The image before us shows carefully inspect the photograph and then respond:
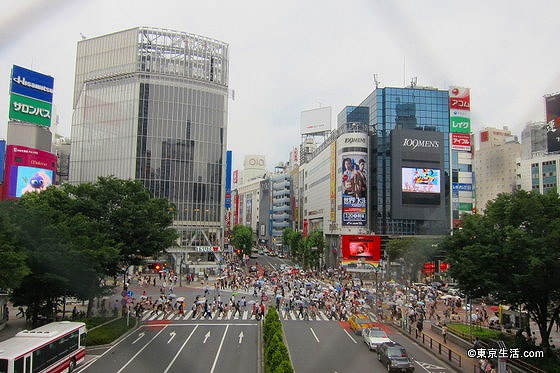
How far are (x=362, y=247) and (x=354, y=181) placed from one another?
32.0 ft

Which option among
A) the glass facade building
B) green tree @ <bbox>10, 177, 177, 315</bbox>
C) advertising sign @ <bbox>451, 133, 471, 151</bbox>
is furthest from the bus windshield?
advertising sign @ <bbox>451, 133, 471, 151</bbox>

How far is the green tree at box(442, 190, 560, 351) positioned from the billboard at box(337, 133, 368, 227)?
47.3 metres

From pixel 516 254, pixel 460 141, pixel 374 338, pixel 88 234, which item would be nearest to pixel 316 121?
pixel 460 141

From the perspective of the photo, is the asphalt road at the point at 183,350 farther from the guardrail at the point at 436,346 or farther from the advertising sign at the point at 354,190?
the advertising sign at the point at 354,190

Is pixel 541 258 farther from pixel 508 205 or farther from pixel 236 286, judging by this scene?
pixel 236 286

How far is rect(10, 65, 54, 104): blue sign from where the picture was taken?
58.1 metres

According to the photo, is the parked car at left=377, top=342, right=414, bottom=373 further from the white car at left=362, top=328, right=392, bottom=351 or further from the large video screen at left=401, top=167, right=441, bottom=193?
the large video screen at left=401, top=167, right=441, bottom=193

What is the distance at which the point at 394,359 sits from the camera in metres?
19.1

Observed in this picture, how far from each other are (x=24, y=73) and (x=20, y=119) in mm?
5870

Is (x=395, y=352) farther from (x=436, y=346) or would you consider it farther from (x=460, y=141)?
(x=460, y=141)

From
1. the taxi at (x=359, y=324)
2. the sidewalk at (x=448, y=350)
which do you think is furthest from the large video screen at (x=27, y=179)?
the sidewalk at (x=448, y=350)

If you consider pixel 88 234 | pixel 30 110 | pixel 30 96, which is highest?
pixel 30 96

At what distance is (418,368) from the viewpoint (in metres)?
20.2

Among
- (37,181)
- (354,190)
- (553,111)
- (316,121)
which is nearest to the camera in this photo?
(37,181)
